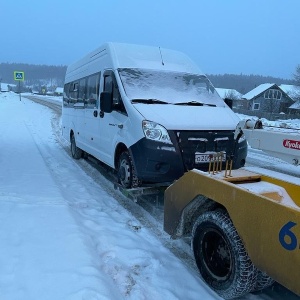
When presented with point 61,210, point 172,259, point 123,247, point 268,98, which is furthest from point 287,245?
point 268,98

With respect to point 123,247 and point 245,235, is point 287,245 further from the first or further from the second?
point 123,247

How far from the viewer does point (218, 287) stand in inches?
119

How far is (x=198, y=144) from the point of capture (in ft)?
15.9

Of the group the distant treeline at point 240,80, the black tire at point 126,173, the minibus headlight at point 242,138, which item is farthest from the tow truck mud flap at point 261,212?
the distant treeline at point 240,80

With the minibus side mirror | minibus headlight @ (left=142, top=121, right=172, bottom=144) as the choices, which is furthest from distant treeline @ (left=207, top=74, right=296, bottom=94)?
minibus headlight @ (left=142, top=121, right=172, bottom=144)

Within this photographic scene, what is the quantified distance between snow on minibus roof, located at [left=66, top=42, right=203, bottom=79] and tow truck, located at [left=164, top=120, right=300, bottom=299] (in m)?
3.18

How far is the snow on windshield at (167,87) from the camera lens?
18.1 ft

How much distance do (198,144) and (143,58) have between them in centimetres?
236

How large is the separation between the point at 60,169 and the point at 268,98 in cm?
6312

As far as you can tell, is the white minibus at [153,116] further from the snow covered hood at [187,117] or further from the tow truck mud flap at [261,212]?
the tow truck mud flap at [261,212]

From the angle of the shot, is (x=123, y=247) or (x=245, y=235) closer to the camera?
(x=245, y=235)

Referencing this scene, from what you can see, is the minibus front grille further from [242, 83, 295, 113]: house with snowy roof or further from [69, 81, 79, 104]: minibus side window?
[242, 83, 295, 113]: house with snowy roof

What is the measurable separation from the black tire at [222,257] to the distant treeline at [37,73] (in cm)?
14345

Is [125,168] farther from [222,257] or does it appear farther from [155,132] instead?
[222,257]
